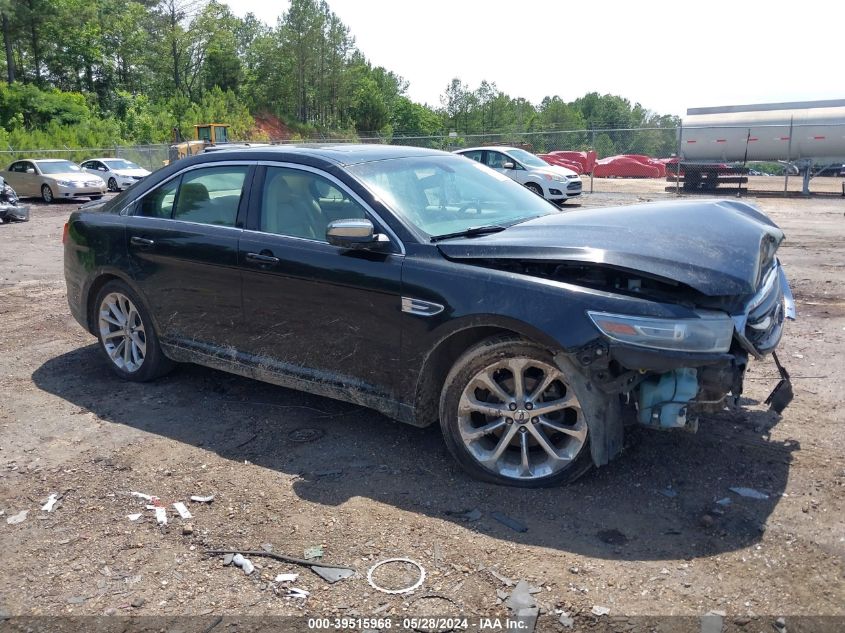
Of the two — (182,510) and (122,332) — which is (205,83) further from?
(182,510)

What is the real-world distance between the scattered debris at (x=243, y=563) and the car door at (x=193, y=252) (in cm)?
187

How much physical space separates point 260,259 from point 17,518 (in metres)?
1.96

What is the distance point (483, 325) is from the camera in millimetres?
3846

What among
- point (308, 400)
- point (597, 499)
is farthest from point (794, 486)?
point (308, 400)

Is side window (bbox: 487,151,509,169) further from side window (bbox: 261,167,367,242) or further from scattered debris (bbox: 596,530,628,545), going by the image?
scattered debris (bbox: 596,530,628,545)

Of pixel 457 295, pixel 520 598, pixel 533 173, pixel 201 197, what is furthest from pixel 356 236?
pixel 533 173

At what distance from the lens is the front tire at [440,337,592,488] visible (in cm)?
379

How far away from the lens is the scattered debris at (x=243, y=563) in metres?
3.32

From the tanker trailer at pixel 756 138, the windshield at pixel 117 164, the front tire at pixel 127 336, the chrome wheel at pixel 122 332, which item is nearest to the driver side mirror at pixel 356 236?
the front tire at pixel 127 336

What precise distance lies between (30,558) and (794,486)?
3.77 meters

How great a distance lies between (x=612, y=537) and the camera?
3463 millimetres

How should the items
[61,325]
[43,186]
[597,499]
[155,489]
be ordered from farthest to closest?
[43,186]
[61,325]
[155,489]
[597,499]

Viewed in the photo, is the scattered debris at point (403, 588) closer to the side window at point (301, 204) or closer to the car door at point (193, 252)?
the side window at point (301, 204)

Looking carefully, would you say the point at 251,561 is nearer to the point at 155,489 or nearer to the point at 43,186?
the point at 155,489
